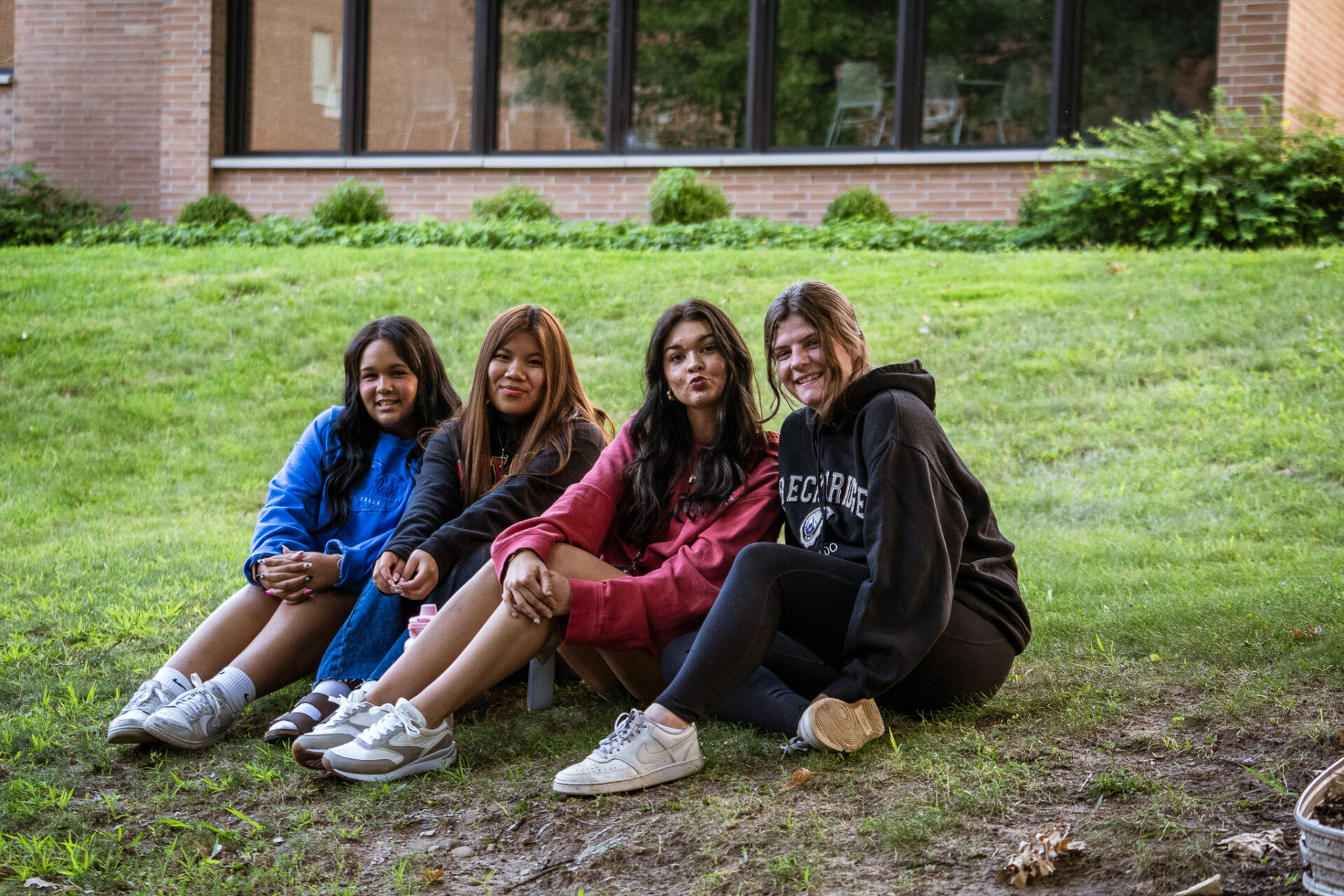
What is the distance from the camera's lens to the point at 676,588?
11.1 feet

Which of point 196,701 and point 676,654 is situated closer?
point 676,654

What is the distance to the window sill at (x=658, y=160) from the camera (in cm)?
1159

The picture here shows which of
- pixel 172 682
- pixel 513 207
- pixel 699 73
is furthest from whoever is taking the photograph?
pixel 699 73

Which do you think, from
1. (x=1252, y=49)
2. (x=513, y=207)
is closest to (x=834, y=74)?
(x=513, y=207)

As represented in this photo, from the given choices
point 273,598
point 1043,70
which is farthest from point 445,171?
point 273,598

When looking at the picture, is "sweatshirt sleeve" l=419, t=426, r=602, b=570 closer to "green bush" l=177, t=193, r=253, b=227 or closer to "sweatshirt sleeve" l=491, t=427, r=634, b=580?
"sweatshirt sleeve" l=491, t=427, r=634, b=580

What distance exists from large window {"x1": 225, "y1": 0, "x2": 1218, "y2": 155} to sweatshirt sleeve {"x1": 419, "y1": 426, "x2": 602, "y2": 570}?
8968 mm

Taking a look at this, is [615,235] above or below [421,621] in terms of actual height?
above

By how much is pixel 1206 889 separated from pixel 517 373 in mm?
2543

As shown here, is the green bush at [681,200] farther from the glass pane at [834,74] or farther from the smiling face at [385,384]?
the smiling face at [385,384]

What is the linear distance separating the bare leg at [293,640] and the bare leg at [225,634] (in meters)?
0.04

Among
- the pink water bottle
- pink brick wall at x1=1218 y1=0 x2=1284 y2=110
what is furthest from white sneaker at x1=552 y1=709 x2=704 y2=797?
pink brick wall at x1=1218 y1=0 x2=1284 y2=110

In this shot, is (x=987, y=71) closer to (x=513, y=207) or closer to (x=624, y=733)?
(x=513, y=207)

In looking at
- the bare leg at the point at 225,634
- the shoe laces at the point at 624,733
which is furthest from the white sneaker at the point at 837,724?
the bare leg at the point at 225,634
